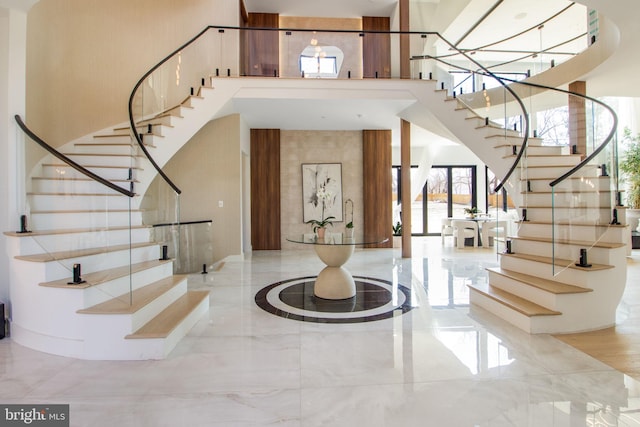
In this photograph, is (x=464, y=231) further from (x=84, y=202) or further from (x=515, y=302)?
(x=84, y=202)

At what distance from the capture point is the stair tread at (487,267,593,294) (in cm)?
313

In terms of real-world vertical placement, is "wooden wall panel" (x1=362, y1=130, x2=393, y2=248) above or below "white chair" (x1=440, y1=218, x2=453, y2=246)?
above

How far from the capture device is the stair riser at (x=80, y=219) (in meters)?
3.11

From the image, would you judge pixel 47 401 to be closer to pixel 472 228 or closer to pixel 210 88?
pixel 210 88

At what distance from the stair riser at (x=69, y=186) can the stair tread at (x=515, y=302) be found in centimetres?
398

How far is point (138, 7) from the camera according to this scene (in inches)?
253

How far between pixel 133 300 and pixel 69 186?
4.15ft

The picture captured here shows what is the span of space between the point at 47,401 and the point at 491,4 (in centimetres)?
1043

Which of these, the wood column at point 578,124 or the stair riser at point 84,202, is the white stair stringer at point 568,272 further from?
the stair riser at point 84,202

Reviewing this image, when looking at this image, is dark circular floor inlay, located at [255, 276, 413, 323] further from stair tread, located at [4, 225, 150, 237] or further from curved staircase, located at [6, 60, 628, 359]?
stair tread, located at [4, 225, 150, 237]

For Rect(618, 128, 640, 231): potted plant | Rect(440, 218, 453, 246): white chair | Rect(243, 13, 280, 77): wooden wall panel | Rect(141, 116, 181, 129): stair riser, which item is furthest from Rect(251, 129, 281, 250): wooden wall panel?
Rect(618, 128, 640, 231): potted plant

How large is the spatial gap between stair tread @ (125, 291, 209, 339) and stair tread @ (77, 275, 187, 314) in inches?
7.0

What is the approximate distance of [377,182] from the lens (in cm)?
877

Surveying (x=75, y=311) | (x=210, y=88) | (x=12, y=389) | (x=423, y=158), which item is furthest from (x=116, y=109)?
(x=423, y=158)
